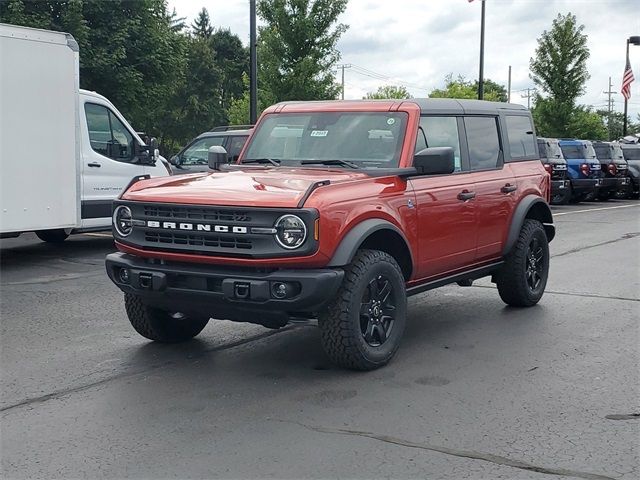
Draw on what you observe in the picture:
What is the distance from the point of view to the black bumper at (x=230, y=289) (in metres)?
5.02

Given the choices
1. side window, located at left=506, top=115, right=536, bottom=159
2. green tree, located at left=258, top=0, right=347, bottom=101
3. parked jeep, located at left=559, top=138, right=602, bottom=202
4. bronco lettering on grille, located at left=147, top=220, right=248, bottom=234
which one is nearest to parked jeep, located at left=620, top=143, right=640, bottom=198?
parked jeep, located at left=559, top=138, right=602, bottom=202

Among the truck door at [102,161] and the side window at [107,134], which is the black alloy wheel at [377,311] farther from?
the side window at [107,134]

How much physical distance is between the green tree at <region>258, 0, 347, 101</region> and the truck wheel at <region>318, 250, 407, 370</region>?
17.5m

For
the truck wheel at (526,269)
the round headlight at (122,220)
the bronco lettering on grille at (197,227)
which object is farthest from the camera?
the truck wheel at (526,269)

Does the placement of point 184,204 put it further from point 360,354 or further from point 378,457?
point 378,457

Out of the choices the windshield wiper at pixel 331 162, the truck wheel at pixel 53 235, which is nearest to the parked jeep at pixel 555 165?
the truck wheel at pixel 53 235

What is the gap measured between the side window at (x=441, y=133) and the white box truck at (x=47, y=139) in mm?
5697

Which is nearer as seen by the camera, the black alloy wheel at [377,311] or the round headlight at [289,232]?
the round headlight at [289,232]

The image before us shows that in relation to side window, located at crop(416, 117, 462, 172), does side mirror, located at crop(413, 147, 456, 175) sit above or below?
below

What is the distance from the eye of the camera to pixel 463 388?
526 cm

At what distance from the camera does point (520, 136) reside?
7961mm

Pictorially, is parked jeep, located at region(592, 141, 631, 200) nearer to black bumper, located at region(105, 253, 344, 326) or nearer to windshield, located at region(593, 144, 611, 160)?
windshield, located at region(593, 144, 611, 160)

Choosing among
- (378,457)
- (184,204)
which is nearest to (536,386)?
(378,457)

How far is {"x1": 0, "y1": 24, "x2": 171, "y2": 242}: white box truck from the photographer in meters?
9.88
